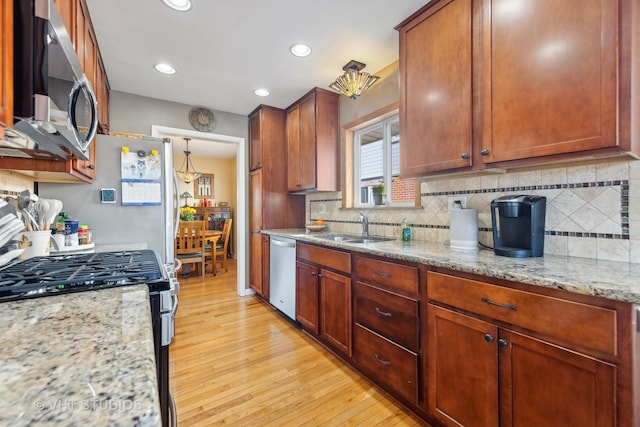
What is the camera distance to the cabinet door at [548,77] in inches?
44.2

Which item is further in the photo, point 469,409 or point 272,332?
point 272,332

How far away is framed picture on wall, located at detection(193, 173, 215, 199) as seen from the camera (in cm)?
704

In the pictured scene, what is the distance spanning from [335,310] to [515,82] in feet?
5.80

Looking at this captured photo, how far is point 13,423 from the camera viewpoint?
0.31 meters

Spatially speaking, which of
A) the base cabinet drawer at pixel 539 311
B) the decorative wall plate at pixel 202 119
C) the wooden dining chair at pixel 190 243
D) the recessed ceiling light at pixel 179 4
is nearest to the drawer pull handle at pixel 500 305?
the base cabinet drawer at pixel 539 311

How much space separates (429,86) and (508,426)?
175cm

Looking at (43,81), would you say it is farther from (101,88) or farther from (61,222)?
(101,88)

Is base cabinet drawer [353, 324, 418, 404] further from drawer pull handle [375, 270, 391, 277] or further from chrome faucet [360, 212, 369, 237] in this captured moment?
chrome faucet [360, 212, 369, 237]

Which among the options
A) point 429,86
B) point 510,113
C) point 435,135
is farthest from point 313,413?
point 429,86

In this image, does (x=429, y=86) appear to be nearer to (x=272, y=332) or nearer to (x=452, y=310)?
(x=452, y=310)

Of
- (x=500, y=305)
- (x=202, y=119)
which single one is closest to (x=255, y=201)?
(x=202, y=119)

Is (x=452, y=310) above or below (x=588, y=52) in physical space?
below

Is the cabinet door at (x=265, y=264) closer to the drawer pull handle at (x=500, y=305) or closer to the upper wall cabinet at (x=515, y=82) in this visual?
the upper wall cabinet at (x=515, y=82)

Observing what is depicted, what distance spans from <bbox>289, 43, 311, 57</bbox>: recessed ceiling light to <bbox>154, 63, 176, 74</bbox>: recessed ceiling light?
1126mm
